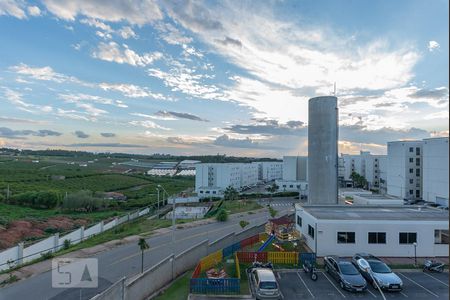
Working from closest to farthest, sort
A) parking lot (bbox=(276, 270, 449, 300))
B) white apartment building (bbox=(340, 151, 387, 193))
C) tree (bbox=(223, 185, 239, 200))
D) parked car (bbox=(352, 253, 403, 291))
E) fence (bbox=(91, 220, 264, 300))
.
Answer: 1. fence (bbox=(91, 220, 264, 300))
2. parking lot (bbox=(276, 270, 449, 300))
3. parked car (bbox=(352, 253, 403, 291))
4. tree (bbox=(223, 185, 239, 200))
5. white apartment building (bbox=(340, 151, 387, 193))

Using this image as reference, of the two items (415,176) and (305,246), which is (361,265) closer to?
(305,246)

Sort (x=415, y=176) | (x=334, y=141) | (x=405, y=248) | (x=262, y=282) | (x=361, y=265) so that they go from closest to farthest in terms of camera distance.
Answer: (x=262, y=282)
(x=361, y=265)
(x=405, y=248)
(x=334, y=141)
(x=415, y=176)

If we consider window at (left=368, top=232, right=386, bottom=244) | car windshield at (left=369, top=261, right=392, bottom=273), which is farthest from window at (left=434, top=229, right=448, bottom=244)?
car windshield at (left=369, top=261, right=392, bottom=273)

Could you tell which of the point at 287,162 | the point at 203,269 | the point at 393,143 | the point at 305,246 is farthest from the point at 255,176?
the point at 203,269

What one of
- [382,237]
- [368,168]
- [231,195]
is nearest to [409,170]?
[368,168]

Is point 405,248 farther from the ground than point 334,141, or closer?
closer

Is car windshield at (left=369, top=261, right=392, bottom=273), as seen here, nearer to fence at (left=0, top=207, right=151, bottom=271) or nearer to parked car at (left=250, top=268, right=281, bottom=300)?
parked car at (left=250, top=268, right=281, bottom=300)
